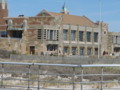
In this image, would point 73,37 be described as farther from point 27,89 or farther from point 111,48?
point 27,89

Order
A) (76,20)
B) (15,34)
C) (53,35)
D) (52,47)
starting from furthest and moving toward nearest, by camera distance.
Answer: (76,20) → (15,34) → (52,47) → (53,35)

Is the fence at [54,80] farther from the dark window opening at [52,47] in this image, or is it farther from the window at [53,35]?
the dark window opening at [52,47]

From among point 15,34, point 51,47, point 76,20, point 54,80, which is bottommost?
point 54,80

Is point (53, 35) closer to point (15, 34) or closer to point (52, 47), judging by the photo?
point (52, 47)

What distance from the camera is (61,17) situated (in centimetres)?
8594

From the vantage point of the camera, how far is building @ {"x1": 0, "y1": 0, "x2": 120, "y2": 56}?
80.4 m

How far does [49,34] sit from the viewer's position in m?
81.6

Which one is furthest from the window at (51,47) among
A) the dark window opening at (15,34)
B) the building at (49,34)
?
the dark window opening at (15,34)

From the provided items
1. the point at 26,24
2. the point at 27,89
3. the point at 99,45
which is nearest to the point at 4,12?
the point at 26,24

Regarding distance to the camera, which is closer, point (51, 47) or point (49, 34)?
point (49, 34)

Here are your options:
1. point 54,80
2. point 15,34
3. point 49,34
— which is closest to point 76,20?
point 49,34

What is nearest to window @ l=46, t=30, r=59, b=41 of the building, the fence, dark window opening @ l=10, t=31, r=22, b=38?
the building

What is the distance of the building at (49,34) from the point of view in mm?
80375

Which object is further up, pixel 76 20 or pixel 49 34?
pixel 76 20
